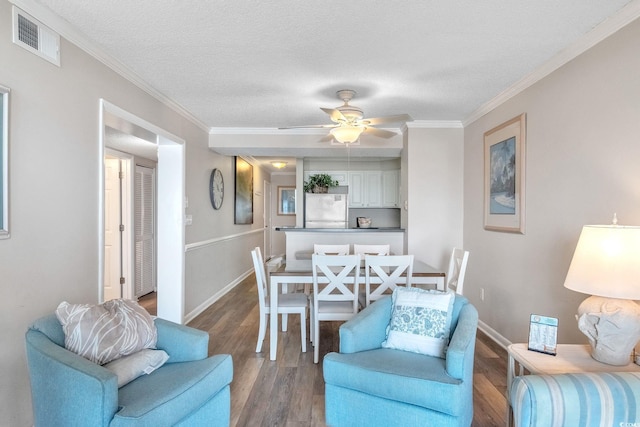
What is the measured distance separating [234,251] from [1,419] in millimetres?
4271

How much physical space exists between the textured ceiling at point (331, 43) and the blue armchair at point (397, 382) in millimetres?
1713

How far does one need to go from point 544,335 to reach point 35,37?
3.08 metres

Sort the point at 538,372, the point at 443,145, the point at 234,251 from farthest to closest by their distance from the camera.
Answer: the point at 234,251 < the point at 443,145 < the point at 538,372

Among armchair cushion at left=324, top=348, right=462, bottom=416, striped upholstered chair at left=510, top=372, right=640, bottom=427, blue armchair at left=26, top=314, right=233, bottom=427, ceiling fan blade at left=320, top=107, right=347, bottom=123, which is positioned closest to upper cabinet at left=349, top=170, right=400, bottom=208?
ceiling fan blade at left=320, top=107, right=347, bottom=123

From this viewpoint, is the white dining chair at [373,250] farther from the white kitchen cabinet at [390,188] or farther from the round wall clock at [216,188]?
the white kitchen cabinet at [390,188]

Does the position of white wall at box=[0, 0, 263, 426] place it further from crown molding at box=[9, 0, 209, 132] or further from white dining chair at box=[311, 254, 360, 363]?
white dining chair at box=[311, 254, 360, 363]

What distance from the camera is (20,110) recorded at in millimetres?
1851

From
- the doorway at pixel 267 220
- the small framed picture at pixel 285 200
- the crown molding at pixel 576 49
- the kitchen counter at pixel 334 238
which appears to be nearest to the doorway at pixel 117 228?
the kitchen counter at pixel 334 238

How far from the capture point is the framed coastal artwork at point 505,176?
9.86 feet

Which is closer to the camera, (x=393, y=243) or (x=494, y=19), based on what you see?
(x=494, y=19)

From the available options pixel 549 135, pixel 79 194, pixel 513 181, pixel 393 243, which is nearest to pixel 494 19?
pixel 549 135

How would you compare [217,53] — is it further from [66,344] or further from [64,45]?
[66,344]

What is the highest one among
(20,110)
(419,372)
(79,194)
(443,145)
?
(443,145)

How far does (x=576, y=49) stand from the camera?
232 cm
